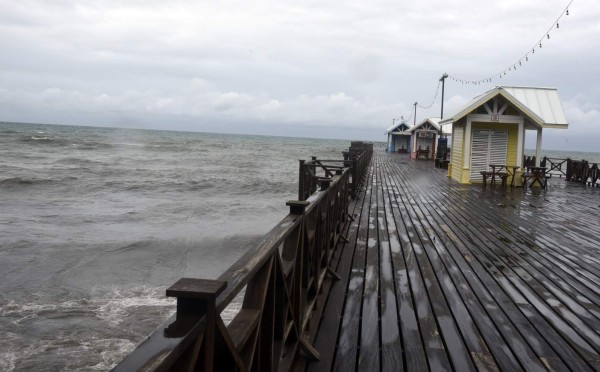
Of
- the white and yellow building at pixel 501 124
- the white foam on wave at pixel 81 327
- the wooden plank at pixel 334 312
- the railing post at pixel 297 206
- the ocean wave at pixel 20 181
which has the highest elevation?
the white and yellow building at pixel 501 124

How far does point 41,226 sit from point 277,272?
13249 mm

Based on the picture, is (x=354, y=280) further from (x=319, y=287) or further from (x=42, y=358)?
(x=42, y=358)

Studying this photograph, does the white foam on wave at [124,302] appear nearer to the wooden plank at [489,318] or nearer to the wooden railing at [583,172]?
the wooden plank at [489,318]

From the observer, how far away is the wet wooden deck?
301cm

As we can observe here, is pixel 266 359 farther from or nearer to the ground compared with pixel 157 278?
farther from the ground

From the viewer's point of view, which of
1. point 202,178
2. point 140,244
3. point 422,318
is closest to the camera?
point 422,318

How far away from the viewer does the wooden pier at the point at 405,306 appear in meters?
1.82

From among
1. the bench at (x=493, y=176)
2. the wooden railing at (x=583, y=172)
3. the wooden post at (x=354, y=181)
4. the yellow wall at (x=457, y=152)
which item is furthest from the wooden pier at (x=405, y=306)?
the wooden railing at (x=583, y=172)

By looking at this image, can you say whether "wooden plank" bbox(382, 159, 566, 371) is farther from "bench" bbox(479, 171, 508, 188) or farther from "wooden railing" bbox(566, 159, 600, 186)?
"wooden railing" bbox(566, 159, 600, 186)

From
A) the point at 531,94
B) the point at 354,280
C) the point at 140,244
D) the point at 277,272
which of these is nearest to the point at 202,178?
the point at 140,244

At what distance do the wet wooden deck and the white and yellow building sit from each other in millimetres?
6576

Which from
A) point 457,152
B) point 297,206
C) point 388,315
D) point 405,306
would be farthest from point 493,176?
point 297,206

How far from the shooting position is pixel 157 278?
28.0 feet

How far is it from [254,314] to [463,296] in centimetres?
285
